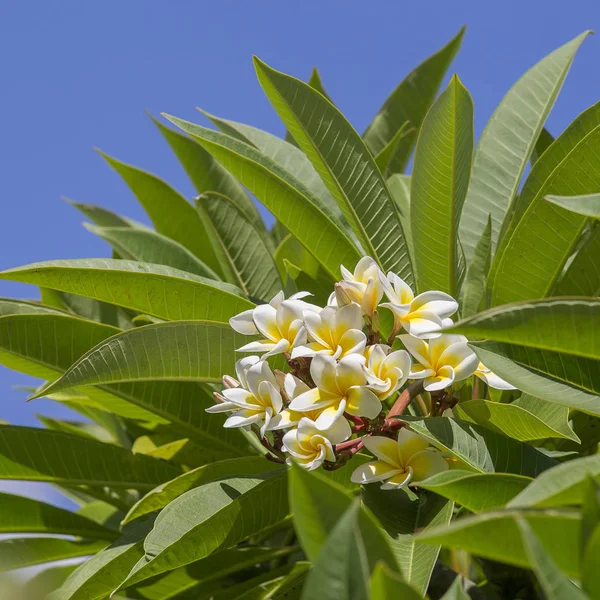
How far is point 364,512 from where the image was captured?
0.69 meters

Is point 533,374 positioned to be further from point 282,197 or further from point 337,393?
point 282,197

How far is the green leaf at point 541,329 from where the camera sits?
0.86 meters

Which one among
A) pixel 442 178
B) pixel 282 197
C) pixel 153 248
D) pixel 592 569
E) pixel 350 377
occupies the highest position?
pixel 153 248

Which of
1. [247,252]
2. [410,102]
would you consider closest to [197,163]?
[247,252]

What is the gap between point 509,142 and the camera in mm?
1767

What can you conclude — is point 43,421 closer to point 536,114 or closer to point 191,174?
point 191,174

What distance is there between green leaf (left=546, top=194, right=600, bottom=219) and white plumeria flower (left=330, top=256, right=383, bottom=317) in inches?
15.4

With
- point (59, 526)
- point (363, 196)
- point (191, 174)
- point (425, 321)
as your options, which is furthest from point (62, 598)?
point (191, 174)

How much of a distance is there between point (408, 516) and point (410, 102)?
161 cm

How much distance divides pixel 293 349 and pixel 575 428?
67cm

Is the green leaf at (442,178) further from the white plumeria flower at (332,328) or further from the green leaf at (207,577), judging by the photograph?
the green leaf at (207,577)

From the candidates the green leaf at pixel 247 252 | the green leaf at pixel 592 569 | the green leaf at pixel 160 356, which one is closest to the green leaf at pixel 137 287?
→ the green leaf at pixel 160 356

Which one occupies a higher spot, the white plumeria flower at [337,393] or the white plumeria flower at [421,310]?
the white plumeria flower at [421,310]

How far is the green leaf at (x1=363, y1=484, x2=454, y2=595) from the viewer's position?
40.3 inches
